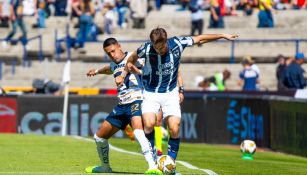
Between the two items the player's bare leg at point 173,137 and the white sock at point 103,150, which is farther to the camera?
the white sock at point 103,150

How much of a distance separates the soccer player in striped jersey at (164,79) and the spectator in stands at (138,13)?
25235mm

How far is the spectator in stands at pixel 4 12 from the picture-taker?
4188cm

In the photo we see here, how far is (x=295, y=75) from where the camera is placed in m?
30.3

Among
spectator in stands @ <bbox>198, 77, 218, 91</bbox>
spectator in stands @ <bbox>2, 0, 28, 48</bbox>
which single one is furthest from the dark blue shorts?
spectator in stands @ <bbox>2, 0, 28, 48</bbox>

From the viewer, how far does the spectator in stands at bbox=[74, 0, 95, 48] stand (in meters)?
38.6

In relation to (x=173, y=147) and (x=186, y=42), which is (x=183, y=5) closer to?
(x=186, y=42)

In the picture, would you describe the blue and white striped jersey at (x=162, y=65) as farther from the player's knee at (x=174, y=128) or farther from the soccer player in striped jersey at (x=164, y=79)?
the player's knee at (x=174, y=128)

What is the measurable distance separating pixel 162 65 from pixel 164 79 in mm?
201

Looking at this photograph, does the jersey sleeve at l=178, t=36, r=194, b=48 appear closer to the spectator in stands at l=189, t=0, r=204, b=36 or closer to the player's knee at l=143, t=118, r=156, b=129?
the player's knee at l=143, t=118, r=156, b=129

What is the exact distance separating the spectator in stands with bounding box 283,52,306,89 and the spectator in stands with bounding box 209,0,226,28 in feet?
26.1

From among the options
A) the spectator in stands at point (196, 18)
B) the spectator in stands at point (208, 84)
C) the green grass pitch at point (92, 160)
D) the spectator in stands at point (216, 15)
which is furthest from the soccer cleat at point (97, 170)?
the spectator in stands at point (216, 15)

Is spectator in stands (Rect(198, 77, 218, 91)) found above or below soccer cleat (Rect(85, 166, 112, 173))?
below

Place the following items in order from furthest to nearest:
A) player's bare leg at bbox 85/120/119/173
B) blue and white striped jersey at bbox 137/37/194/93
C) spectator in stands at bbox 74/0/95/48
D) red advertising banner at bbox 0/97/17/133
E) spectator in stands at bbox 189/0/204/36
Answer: spectator in stands at bbox 74/0/95/48 < spectator in stands at bbox 189/0/204/36 < red advertising banner at bbox 0/97/17/133 < player's bare leg at bbox 85/120/119/173 < blue and white striped jersey at bbox 137/37/194/93

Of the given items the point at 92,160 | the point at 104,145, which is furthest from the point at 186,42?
the point at 92,160
